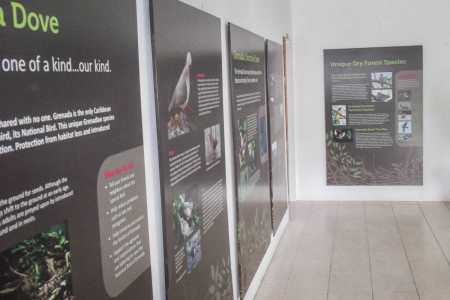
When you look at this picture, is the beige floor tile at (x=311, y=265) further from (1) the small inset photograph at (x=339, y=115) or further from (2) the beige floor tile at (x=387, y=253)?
(1) the small inset photograph at (x=339, y=115)

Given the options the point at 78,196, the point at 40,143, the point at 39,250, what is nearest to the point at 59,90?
the point at 40,143

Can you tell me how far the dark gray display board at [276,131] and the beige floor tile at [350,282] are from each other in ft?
3.04

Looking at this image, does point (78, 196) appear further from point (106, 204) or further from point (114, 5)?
point (114, 5)

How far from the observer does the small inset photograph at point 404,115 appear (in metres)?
7.96

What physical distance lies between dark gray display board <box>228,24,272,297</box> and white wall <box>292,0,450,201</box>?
3.13 m

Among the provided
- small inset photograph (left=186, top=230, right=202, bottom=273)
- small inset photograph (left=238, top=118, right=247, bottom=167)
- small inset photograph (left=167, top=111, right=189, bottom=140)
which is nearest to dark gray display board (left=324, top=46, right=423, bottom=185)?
small inset photograph (left=238, top=118, right=247, bottom=167)

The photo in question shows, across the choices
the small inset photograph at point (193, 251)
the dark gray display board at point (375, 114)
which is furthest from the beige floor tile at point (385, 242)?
the small inset photograph at point (193, 251)

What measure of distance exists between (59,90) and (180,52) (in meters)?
1.20

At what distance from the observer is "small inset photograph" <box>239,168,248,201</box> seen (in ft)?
13.4

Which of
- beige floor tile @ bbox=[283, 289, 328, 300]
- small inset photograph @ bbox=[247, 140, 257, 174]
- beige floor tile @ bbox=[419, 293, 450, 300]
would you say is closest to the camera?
small inset photograph @ bbox=[247, 140, 257, 174]

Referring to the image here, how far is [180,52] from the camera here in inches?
105

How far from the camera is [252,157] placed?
4.55 meters

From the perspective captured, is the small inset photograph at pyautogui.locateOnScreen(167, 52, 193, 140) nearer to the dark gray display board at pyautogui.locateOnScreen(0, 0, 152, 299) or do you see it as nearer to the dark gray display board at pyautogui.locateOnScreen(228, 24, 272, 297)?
the dark gray display board at pyautogui.locateOnScreen(0, 0, 152, 299)

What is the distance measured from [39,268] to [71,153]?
356mm
